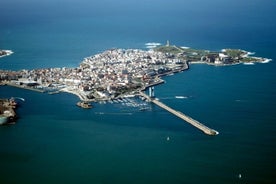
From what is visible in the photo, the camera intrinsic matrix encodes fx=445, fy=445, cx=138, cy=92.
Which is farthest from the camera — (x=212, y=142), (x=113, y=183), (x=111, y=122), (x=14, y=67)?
(x=14, y=67)

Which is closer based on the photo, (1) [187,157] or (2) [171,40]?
(1) [187,157]

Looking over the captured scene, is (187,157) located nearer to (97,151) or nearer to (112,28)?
(97,151)

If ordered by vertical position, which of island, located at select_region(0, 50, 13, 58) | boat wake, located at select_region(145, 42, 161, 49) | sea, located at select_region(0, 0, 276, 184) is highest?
boat wake, located at select_region(145, 42, 161, 49)

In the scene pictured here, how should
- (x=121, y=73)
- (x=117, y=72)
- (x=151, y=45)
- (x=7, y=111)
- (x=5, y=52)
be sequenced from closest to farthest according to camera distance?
(x=7, y=111) < (x=121, y=73) < (x=117, y=72) < (x=5, y=52) < (x=151, y=45)

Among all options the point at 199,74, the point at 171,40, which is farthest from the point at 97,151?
the point at 171,40

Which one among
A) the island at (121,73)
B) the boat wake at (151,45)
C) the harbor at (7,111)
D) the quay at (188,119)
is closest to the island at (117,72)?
the island at (121,73)

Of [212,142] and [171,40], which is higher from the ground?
[171,40]

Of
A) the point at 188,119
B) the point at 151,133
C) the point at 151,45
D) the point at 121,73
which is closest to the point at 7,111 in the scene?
the point at 151,133

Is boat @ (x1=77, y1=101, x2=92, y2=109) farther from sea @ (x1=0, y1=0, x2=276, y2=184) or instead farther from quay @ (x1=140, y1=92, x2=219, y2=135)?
quay @ (x1=140, y1=92, x2=219, y2=135)

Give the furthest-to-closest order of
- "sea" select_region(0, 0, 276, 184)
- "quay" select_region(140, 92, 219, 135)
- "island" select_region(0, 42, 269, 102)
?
"island" select_region(0, 42, 269, 102) < "quay" select_region(140, 92, 219, 135) < "sea" select_region(0, 0, 276, 184)

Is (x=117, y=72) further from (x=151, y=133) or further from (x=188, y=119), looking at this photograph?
(x=151, y=133)

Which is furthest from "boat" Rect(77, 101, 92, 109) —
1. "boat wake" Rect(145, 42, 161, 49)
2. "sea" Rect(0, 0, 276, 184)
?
"boat wake" Rect(145, 42, 161, 49)
